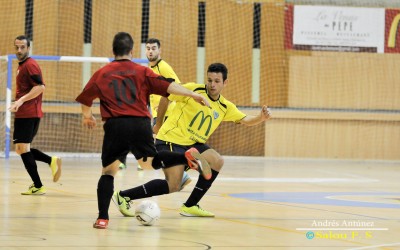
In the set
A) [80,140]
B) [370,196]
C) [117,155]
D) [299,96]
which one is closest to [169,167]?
[117,155]

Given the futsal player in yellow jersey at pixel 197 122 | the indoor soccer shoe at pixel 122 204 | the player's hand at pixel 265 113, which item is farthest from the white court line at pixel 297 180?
the indoor soccer shoe at pixel 122 204

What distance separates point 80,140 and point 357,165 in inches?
259

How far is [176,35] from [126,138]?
44.5 ft

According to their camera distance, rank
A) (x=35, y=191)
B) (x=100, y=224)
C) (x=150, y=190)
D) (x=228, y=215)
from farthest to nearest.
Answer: (x=35, y=191), (x=228, y=215), (x=150, y=190), (x=100, y=224)

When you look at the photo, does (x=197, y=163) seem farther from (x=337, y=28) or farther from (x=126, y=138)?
(x=337, y=28)

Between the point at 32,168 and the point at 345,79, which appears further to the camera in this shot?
the point at 345,79

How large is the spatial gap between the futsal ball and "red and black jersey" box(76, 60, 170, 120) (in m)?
0.83

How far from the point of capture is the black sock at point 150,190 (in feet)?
25.4

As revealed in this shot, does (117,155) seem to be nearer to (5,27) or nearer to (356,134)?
(5,27)

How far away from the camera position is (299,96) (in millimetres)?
20781

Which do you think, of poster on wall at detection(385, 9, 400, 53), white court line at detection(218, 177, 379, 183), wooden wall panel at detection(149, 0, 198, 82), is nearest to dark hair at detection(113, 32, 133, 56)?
white court line at detection(218, 177, 379, 183)

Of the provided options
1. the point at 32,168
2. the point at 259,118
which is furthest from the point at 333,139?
the point at 259,118

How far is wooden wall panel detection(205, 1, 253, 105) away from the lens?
20438mm

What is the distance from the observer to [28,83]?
10109 millimetres
